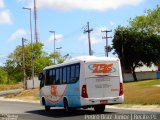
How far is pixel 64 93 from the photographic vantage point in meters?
26.8

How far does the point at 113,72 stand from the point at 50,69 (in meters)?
5.82

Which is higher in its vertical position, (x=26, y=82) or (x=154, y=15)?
(x=154, y=15)

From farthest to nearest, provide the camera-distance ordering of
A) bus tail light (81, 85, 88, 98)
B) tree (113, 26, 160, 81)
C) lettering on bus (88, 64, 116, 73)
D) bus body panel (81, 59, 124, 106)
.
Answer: tree (113, 26, 160, 81) < lettering on bus (88, 64, 116, 73) < bus body panel (81, 59, 124, 106) < bus tail light (81, 85, 88, 98)

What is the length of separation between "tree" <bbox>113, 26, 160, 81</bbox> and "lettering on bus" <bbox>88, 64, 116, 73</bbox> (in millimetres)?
60068

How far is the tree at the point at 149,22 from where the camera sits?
88.8 m

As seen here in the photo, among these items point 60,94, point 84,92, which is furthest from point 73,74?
point 60,94

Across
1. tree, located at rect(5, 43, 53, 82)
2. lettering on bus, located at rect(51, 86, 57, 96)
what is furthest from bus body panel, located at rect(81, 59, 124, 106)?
tree, located at rect(5, 43, 53, 82)

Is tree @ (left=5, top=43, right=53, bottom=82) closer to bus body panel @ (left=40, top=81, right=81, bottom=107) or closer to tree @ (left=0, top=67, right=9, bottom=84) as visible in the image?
tree @ (left=0, top=67, right=9, bottom=84)

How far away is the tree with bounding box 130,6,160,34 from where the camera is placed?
291 ft

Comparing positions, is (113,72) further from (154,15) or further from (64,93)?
(154,15)

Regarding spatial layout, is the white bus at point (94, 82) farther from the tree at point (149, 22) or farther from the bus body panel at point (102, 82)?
the tree at point (149, 22)

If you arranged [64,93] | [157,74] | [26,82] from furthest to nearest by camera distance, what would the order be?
[157,74] < [26,82] < [64,93]

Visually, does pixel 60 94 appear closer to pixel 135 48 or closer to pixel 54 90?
pixel 54 90

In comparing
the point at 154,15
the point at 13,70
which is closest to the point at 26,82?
the point at 154,15
